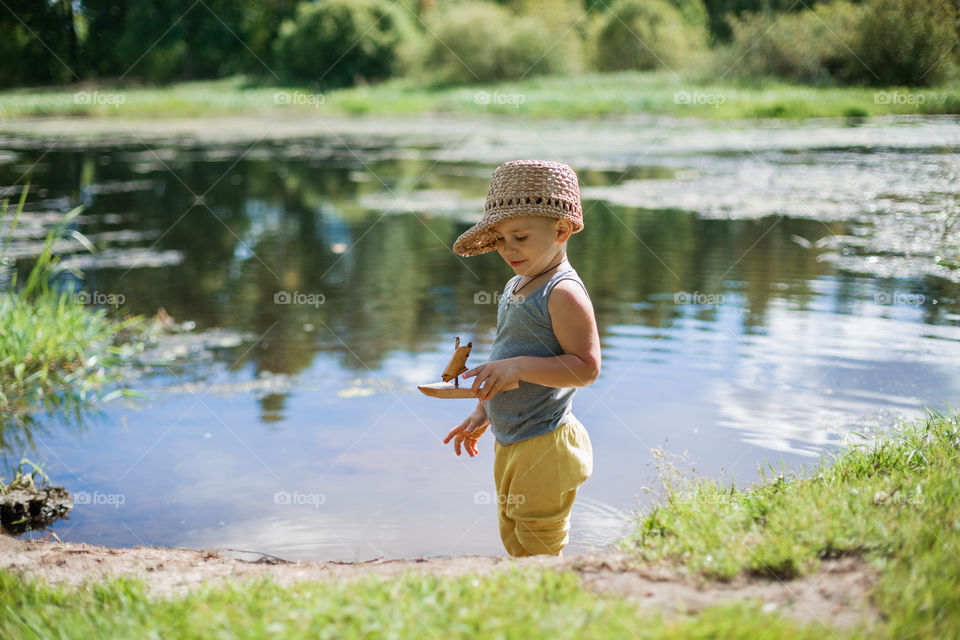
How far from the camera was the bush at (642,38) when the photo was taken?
112 ft

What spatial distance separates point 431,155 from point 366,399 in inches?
569

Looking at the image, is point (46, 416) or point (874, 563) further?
point (46, 416)

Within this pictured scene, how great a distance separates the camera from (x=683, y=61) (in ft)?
104

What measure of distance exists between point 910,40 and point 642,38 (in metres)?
26.7

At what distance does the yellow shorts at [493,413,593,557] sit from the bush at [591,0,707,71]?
32.1 meters

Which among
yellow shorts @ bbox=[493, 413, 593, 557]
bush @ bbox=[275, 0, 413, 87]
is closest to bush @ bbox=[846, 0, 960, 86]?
yellow shorts @ bbox=[493, 413, 593, 557]

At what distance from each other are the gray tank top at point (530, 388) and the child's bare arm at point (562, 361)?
0.15 ft

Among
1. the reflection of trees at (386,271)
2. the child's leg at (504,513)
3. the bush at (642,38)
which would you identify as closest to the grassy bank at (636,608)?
the child's leg at (504,513)

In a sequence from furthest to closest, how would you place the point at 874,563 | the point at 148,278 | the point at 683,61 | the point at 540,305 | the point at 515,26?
1. the point at 515,26
2. the point at 683,61
3. the point at 148,278
4. the point at 540,305
5. the point at 874,563

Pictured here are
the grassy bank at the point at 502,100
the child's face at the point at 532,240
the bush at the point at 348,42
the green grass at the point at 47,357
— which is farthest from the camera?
the bush at the point at 348,42

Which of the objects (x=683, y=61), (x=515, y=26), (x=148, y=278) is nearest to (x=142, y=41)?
(x=515, y=26)

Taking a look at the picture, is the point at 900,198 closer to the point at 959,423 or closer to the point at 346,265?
the point at 346,265

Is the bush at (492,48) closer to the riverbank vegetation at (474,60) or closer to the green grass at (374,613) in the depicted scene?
the riverbank vegetation at (474,60)

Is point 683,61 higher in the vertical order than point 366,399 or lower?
higher
